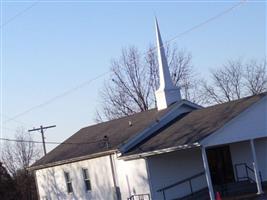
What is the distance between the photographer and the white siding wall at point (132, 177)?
3105 centimetres

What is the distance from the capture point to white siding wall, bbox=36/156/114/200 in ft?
112

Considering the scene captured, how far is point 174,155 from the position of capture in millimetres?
31969

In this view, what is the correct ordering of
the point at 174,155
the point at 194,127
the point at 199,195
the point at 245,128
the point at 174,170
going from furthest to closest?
the point at 174,155
the point at 174,170
the point at 199,195
the point at 194,127
the point at 245,128

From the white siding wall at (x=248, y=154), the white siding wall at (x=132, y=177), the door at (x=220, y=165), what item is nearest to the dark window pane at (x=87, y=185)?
the white siding wall at (x=132, y=177)

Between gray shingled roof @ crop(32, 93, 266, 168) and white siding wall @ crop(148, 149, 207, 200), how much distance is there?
3.85 feet

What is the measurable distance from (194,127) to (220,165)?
421 cm

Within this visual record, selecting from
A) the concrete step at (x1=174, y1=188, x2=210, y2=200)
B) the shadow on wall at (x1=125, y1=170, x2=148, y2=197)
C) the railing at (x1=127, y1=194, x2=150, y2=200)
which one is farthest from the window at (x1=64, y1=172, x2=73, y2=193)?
the concrete step at (x1=174, y1=188, x2=210, y2=200)

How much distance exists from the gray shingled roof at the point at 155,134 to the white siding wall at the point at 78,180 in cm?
60

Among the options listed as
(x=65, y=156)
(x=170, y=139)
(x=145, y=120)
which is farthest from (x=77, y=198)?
(x=170, y=139)

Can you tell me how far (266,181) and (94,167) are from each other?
32.2 feet

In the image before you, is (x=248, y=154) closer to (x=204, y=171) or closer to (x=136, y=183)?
(x=204, y=171)

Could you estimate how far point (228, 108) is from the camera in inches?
1202

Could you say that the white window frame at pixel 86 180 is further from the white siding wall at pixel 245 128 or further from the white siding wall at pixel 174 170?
the white siding wall at pixel 245 128

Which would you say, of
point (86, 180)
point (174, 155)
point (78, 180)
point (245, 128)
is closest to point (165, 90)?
point (174, 155)
